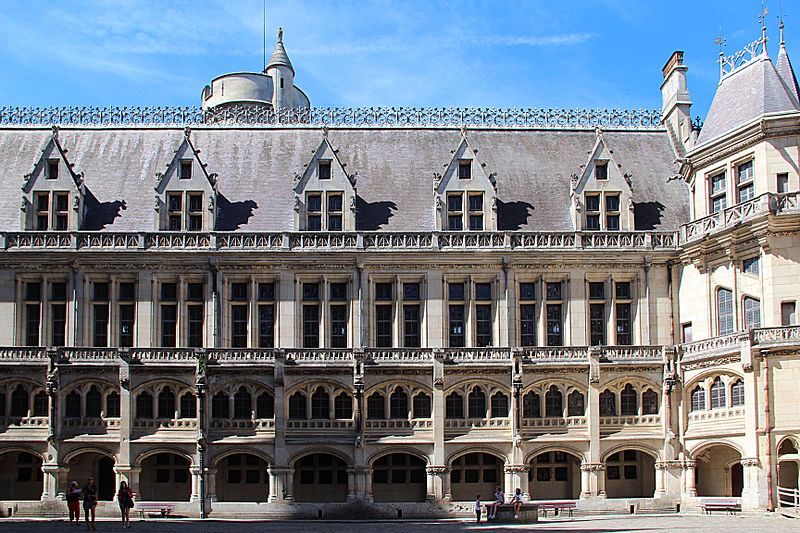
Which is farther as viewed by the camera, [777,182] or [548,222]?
[548,222]

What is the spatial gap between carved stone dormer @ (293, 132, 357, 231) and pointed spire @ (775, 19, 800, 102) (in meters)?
21.0

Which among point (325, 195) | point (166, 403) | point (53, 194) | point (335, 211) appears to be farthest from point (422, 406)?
point (53, 194)

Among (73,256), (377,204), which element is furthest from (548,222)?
(73,256)

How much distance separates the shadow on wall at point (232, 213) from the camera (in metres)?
48.6

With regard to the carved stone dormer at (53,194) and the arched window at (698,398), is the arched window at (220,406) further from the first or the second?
the arched window at (698,398)

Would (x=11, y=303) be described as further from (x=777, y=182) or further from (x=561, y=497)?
(x=777, y=182)

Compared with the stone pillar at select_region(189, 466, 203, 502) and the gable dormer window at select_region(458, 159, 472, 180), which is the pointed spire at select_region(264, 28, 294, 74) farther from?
the stone pillar at select_region(189, 466, 203, 502)

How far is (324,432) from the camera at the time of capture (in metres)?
45.3

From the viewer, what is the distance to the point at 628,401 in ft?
151

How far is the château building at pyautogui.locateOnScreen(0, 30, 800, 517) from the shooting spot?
44375mm

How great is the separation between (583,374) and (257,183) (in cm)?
1938

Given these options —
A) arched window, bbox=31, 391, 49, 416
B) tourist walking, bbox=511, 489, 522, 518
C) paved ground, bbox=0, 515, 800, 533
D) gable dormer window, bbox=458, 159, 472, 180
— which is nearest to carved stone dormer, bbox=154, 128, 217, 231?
arched window, bbox=31, 391, 49, 416

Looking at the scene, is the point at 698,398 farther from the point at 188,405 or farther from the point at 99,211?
the point at 99,211

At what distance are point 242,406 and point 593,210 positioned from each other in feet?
65.4
